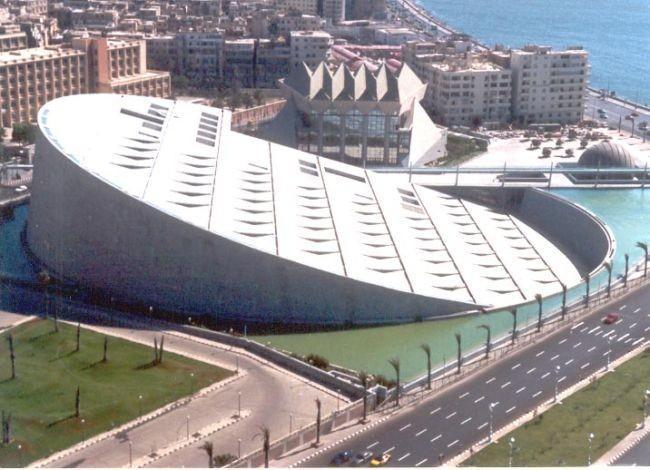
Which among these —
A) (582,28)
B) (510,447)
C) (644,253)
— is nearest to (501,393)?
(510,447)

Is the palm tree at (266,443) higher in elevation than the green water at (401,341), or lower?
higher

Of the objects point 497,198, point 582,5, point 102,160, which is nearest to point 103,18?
point 497,198

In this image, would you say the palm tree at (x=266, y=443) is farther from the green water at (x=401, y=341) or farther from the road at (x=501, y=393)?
the green water at (x=401, y=341)

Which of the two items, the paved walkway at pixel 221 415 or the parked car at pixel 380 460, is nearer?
the parked car at pixel 380 460

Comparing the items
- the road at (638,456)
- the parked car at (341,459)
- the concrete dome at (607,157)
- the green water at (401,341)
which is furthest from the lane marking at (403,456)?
the concrete dome at (607,157)

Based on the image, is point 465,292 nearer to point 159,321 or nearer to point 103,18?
point 159,321

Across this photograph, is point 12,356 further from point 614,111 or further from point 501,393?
point 614,111

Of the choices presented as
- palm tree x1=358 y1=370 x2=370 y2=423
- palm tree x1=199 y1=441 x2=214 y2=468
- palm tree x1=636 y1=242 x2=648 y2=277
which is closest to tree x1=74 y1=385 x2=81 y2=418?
palm tree x1=199 y1=441 x2=214 y2=468

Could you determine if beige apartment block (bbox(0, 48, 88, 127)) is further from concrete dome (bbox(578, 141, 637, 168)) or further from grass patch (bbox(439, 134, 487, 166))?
concrete dome (bbox(578, 141, 637, 168))
